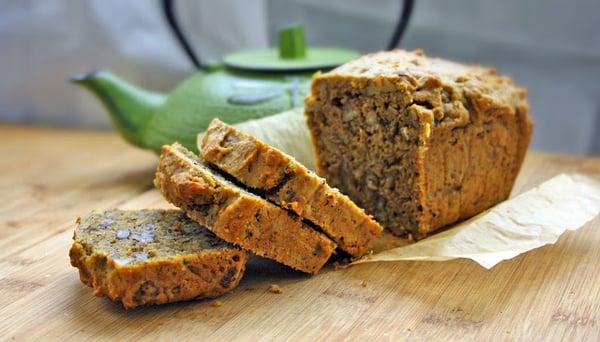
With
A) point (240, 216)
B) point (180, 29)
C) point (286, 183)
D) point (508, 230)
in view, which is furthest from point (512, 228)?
point (180, 29)

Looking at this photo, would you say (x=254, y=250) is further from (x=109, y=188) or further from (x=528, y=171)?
(x=528, y=171)

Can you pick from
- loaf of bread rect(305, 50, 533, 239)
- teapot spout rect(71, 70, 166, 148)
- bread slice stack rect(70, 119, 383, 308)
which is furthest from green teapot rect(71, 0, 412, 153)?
bread slice stack rect(70, 119, 383, 308)

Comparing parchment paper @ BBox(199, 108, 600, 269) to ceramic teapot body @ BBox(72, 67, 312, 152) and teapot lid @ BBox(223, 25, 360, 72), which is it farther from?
teapot lid @ BBox(223, 25, 360, 72)

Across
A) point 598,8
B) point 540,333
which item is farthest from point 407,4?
point 540,333

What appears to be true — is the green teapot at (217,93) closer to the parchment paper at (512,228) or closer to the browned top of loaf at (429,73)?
the browned top of loaf at (429,73)

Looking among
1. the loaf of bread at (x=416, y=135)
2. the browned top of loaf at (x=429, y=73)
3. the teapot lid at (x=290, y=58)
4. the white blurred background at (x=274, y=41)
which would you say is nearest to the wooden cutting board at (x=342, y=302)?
the loaf of bread at (x=416, y=135)

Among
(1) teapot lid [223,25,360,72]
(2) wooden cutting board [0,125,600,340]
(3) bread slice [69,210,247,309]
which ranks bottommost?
(2) wooden cutting board [0,125,600,340]
